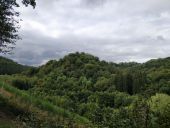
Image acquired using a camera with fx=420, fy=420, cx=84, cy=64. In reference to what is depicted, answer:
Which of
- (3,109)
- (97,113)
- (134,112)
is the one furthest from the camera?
(3,109)

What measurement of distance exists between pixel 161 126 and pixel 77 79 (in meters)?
191

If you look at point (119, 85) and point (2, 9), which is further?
point (119, 85)

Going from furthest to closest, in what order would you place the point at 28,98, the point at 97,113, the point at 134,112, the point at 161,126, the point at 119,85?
1. the point at 119,85
2. the point at 28,98
3. the point at 97,113
4. the point at 134,112
5. the point at 161,126

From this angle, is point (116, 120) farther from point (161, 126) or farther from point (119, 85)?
point (119, 85)

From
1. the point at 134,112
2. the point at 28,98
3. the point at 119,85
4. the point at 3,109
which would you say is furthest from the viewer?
the point at 119,85

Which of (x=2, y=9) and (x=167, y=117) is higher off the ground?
(x=2, y=9)

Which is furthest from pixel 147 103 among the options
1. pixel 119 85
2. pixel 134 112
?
pixel 119 85

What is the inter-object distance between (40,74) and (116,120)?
19076 cm

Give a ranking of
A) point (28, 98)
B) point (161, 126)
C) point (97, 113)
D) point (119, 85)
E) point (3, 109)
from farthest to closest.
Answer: point (119, 85)
point (28, 98)
point (3, 109)
point (97, 113)
point (161, 126)

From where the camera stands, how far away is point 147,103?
932cm

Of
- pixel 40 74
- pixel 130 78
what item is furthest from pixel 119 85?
pixel 40 74

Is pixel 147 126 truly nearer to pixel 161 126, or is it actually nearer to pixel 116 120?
pixel 161 126

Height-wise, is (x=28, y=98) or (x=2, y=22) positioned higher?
(x=2, y=22)

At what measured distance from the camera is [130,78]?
19425 centimetres
